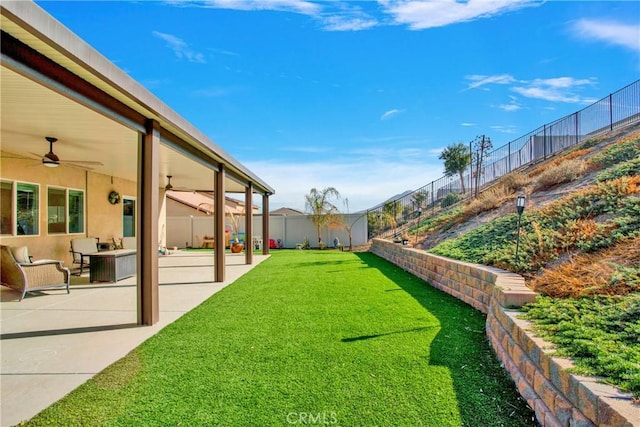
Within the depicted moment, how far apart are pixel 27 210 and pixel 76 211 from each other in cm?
182

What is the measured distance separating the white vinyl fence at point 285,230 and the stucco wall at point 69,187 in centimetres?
673

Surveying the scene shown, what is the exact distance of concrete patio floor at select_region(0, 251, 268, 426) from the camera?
302cm

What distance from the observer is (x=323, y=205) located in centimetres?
1822

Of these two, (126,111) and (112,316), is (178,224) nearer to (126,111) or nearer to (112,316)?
(112,316)

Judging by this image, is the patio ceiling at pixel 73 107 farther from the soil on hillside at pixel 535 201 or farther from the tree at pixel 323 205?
the tree at pixel 323 205

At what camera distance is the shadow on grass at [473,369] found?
256 centimetres

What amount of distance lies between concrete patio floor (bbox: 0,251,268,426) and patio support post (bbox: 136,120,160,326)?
0.28 m

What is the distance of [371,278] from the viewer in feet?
27.5

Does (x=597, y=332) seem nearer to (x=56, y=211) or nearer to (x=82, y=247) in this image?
(x=82, y=247)

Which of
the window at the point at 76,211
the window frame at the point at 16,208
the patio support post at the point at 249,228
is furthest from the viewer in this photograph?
the patio support post at the point at 249,228

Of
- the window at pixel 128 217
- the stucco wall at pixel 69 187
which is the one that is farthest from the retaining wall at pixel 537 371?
the window at pixel 128 217

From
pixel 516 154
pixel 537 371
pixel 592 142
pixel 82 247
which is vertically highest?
pixel 516 154

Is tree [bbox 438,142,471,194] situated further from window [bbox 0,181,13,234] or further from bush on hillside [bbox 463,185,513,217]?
window [bbox 0,181,13,234]

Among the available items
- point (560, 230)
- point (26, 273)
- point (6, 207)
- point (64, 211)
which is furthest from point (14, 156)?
point (560, 230)
